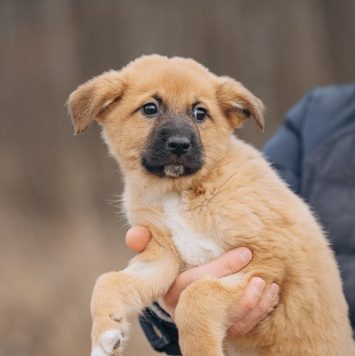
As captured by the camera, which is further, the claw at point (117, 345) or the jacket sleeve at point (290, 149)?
the jacket sleeve at point (290, 149)

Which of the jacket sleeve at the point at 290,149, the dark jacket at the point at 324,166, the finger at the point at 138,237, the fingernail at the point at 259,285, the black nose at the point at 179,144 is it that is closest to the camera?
the fingernail at the point at 259,285

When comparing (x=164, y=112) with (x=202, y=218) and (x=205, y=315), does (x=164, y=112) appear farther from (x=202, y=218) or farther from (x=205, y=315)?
(x=205, y=315)

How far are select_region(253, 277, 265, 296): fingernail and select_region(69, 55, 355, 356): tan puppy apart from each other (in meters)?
0.06

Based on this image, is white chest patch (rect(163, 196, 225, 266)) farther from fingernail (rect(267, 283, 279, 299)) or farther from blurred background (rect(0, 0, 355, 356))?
blurred background (rect(0, 0, 355, 356))

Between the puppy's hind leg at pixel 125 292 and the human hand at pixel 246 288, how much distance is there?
9 cm

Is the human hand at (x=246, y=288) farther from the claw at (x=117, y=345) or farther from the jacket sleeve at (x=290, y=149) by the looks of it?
the jacket sleeve at (x=290, y=149)

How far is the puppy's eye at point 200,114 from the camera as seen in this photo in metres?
3.68

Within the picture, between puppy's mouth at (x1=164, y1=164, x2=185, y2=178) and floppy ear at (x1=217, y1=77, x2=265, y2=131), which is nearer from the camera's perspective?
puppy's mouth at (x1=164, y1=164, x2=185, y2=178)

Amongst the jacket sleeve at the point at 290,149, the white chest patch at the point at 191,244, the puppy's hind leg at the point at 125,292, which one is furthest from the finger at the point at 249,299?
the jacket sleeve at the point at 290,149

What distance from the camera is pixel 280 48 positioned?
949 centimetres

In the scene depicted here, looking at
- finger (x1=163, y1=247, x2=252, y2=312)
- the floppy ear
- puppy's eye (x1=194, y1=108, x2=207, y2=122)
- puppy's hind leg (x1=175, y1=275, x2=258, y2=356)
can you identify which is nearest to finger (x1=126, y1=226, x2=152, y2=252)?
finger (x1=163, y1=247, x2=252, y2=312)

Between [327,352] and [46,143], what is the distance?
6.13 meters

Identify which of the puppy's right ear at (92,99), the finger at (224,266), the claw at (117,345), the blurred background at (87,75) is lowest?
the blurred background at (87,75)

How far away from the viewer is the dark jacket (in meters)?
4.16
